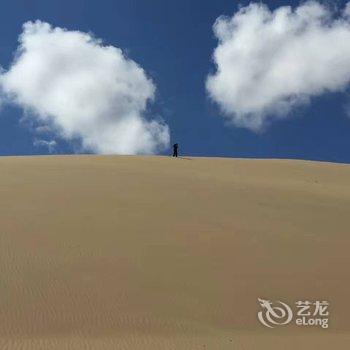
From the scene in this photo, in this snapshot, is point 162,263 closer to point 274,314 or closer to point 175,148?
point 274,314

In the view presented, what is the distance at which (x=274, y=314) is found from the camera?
28.5ft

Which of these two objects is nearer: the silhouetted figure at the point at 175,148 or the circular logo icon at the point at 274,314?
the circular logo icon at the point at 274,314

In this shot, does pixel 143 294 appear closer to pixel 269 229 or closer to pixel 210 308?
pixel 210 308

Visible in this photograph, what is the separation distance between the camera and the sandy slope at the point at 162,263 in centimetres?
809

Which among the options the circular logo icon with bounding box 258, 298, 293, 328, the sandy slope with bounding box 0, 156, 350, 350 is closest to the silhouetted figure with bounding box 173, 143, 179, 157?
the sandy slope with bounding box 0, 156, 350, 350

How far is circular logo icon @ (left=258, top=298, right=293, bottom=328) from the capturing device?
8.50m

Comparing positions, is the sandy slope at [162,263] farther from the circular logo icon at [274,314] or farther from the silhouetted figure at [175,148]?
the silhouetted figure at [175,148]

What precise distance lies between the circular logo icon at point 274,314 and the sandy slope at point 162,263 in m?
0.12

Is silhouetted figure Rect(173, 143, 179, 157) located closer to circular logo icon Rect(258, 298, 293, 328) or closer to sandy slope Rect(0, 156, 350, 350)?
sandy slope Rect(0, 156, 350, 350)

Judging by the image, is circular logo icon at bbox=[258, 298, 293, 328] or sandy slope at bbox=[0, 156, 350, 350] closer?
sandy slope at bbox=[0, 156, 350, 350]

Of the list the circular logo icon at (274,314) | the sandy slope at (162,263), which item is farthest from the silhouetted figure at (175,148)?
the circular logo icon at (274,314)

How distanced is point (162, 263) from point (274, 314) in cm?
220

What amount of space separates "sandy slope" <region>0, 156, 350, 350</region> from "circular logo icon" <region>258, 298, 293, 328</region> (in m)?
0.12

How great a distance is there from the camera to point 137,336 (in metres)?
7.95
